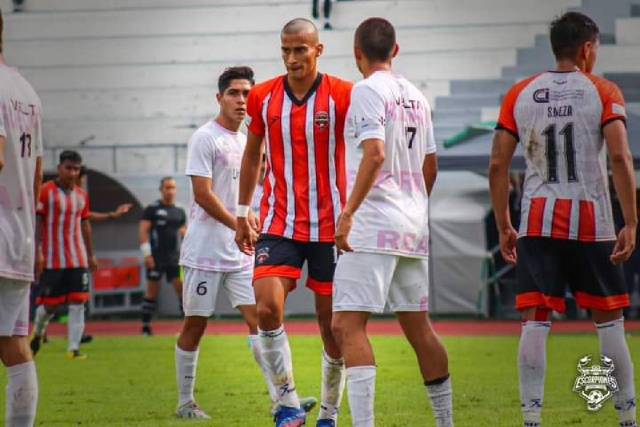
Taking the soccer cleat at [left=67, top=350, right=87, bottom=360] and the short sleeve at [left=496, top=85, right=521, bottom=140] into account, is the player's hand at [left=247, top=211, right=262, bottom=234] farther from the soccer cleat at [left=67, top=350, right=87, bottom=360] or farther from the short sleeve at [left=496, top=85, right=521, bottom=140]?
the soccer cleat at [left=67, top=350, right=87, bottom=360]

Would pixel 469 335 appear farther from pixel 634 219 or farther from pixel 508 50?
pixel 634 219

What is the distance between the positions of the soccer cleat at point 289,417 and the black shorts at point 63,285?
25.3ft

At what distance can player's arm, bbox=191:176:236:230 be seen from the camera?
8.56 meters

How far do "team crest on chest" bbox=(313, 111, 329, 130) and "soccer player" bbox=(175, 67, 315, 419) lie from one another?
1.57 metres

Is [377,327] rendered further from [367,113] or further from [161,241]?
[367,113]

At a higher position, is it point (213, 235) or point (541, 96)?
point (541, 96)

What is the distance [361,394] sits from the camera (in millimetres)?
6062

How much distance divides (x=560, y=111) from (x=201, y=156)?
2.82m

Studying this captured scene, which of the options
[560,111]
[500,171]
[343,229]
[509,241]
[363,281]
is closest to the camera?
[343,229]

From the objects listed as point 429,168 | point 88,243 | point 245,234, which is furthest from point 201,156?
point 88,243

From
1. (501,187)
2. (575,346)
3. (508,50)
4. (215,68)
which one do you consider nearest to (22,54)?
(215,68)

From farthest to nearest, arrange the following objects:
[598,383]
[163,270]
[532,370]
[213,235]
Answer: [163,270], [213,235], [598,383], [532,370]

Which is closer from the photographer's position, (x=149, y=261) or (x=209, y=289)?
(x=209, y=289)

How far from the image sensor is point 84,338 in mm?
16297
